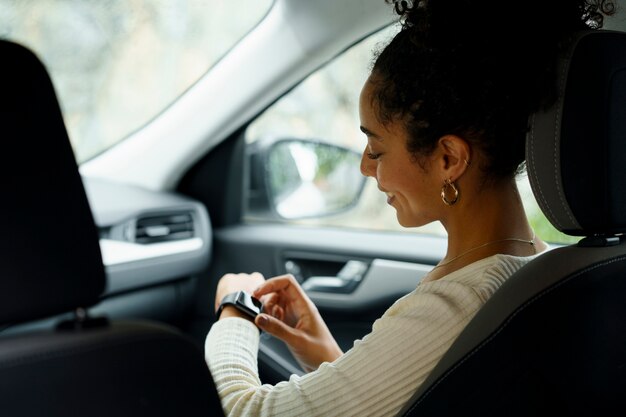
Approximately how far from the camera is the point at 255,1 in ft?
8.84

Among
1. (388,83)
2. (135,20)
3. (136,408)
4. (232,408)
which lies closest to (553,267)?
(388,83)

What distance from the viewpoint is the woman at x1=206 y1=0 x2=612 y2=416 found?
53.4 inches

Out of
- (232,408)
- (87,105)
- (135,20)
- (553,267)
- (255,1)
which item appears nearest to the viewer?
(553,267)

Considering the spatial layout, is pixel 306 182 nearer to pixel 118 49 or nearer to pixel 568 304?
pixel 118 49

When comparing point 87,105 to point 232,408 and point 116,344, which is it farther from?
point 116,344

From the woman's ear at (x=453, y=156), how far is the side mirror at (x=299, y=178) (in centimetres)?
180

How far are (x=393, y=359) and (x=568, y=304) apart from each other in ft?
0.95

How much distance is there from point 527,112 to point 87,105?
2.49 m

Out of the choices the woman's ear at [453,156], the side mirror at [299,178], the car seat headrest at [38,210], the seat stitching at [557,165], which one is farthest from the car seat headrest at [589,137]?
the side mirror at [299,178]

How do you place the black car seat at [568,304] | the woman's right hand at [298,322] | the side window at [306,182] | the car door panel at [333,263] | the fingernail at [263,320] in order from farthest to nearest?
the side window at [306,182], the car door panel at [333,263], the woman's right hand at [298,322], the fingernail at [263,320], the black car seat at [568,304]

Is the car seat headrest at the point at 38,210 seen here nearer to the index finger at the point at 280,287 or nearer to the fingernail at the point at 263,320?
the fingernail at the point at 263,320

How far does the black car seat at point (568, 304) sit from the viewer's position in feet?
4.12

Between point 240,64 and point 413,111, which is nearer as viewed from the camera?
point 413,111

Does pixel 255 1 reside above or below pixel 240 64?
above
